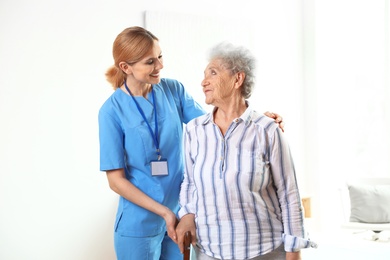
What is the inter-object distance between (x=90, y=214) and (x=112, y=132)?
8.15ft

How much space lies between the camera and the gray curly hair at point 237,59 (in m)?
2.02

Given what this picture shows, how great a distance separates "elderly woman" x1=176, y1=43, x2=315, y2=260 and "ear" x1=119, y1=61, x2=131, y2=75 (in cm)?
40

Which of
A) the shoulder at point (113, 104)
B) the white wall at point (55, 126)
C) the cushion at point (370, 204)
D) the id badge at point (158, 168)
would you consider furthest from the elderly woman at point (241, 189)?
the cushion at point (370, 204)

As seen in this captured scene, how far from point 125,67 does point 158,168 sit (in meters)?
0.37

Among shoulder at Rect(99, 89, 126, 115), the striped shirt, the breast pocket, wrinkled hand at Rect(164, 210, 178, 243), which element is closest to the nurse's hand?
wrinkled hand at Rect(164, 210, 178, 243)

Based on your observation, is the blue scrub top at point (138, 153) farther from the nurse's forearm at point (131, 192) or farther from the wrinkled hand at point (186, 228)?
the wrinkled hand at point (186, 228)

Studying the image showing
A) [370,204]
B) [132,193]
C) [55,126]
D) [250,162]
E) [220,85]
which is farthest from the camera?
[370,204]

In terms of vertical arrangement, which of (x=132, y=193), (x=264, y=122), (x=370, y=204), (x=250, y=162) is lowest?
(x=370, y=204)

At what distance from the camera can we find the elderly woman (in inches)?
75.0

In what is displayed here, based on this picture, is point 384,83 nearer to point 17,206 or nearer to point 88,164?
point 88,164

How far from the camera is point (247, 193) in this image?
190cm

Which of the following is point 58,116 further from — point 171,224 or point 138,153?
point 171,224

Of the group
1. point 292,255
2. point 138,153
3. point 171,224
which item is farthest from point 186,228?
point 138,153

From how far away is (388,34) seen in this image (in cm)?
571
